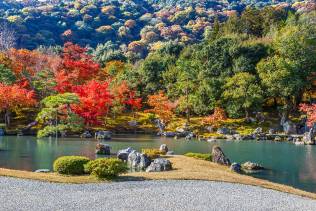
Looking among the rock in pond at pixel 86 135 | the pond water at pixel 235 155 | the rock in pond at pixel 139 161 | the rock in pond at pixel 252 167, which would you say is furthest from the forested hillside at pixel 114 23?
the rock in pond at pixel 139 161

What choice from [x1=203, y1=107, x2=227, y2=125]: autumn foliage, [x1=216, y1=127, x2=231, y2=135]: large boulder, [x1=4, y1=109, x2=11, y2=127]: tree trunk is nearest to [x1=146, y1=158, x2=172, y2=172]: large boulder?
[x1=216, y1=127, x2=231, y2=135]: large boulder

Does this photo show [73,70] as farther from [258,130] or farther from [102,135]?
[258,130]

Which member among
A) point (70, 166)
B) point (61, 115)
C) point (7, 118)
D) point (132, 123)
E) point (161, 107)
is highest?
point (161, 107)

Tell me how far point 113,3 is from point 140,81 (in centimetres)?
9562

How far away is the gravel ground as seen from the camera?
563 inches

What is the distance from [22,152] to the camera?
3450cm

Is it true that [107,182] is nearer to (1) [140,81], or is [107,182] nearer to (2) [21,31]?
(1) [140,81]

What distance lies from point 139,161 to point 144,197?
10.9m

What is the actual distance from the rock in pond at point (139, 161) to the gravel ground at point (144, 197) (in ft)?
24.7

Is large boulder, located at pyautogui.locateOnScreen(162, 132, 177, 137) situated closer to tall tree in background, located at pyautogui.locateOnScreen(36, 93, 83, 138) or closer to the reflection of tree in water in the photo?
tall tree in background, located at pyautogui.locateOnScreen(36, 93, 83, 138)

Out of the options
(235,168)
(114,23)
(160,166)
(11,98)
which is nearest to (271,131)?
(235,168)

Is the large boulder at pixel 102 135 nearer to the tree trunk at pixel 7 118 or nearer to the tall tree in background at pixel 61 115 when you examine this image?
the tall tree in background at pixel 61 115

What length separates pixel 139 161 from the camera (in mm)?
26500

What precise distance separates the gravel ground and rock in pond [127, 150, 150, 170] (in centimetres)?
753
